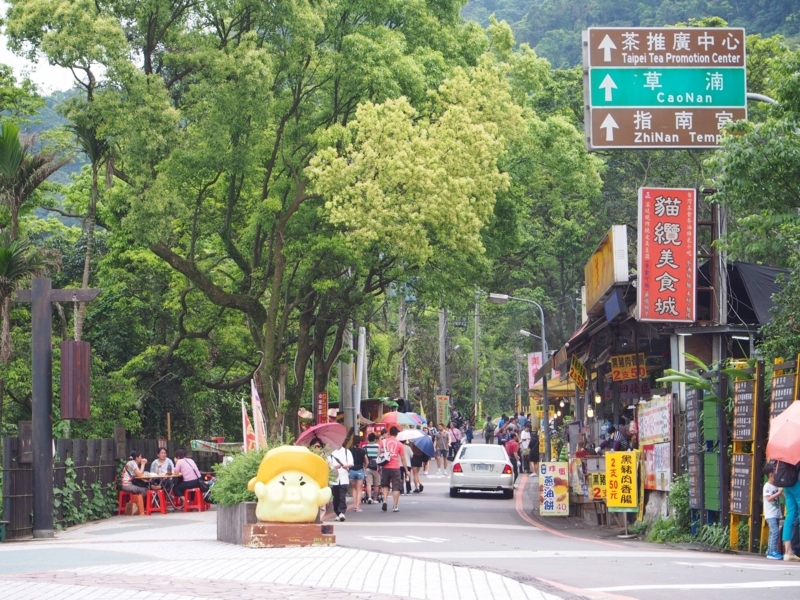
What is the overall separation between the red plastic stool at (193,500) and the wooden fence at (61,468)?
157 cm

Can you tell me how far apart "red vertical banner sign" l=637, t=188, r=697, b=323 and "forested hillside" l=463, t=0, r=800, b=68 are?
118 ft

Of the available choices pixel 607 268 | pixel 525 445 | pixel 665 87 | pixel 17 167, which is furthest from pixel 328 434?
pixel 525 445

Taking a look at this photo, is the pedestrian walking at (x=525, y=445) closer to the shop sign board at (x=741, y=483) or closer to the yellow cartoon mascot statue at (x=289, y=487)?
the shop sign board at (x=741, y=483)

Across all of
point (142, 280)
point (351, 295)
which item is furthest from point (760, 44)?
point (142, 280)

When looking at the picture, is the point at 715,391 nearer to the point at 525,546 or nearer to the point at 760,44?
the point at 525,546

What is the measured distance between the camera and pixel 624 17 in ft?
261

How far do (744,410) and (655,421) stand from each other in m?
3.71

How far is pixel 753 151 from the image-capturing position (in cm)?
1543

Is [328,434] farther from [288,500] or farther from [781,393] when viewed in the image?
[781,393]

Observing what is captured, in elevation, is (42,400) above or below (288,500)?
above

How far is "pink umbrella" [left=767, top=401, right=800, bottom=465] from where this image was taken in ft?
40.9

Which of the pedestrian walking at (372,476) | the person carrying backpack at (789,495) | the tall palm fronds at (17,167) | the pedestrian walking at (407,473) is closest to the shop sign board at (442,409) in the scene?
the pedestrian walking at (407,473)

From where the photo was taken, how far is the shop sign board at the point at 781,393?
13.3m

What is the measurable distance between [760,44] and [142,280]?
Answer: 72.1 ft
